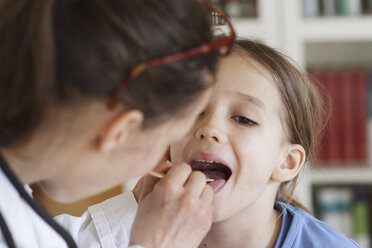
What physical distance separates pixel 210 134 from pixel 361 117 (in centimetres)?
164

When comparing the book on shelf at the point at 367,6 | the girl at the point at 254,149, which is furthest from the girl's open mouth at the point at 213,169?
the book on shelf at the point at 367,6

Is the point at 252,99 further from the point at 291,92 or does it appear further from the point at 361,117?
the point at 361,117

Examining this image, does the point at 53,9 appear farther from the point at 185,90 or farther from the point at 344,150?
the point at 344,150

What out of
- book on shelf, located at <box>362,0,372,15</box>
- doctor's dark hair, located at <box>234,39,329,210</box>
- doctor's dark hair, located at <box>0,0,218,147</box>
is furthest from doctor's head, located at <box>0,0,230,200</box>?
book on shelf, located at <box>362,0,372,15</box>

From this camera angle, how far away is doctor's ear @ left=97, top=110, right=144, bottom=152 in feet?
2.63

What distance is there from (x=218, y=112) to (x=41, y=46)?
64 cm

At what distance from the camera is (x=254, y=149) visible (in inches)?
51.2

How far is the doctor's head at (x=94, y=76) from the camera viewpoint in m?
0.74

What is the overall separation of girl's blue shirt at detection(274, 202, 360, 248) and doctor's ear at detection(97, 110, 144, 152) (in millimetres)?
631

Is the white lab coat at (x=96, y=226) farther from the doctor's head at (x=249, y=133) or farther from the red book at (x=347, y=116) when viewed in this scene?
the red book at (x=347, y=116)

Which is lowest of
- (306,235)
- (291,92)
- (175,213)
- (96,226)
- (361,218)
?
(361,218)

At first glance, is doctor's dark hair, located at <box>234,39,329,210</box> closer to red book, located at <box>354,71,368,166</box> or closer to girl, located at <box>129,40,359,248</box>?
girl, located at <box>129,40,359,248</box>

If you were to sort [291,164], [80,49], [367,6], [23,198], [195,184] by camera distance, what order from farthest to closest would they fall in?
[367,6] < [291,164] < [195,184] < [23,198] < [80,49]

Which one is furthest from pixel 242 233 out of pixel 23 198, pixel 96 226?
pixel 23 198
